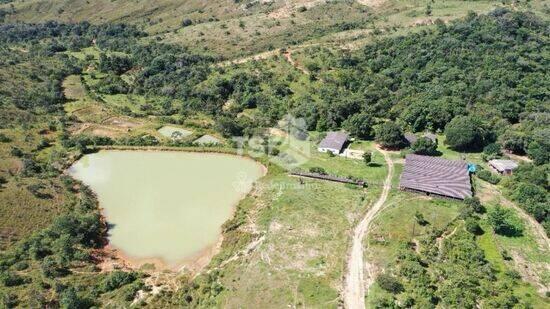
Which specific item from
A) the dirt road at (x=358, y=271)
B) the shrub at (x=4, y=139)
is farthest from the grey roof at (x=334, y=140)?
the shrub at (x=4, y=139)

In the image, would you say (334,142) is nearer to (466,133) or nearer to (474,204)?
(466,133)

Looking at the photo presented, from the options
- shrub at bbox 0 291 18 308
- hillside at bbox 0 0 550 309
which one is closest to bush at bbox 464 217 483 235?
hillside at bbox 0 0 550 309

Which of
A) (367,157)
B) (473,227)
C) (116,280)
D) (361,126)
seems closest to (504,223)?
(473,227)

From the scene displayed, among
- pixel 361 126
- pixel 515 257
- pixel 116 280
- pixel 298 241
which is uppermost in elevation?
pixel 361 126

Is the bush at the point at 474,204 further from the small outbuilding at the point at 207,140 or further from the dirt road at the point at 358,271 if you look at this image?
the small outbuilding at the point at 207,140

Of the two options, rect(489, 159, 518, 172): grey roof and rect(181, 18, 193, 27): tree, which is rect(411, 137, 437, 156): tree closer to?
rect(489, 159, 518, 172): grey roof
